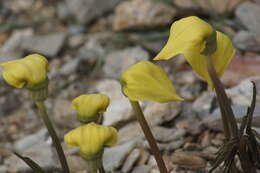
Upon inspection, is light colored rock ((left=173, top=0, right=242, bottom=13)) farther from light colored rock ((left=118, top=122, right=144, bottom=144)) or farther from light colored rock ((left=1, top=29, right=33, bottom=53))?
light colored rock ((left=1, top=29, right=33, bottom=53))

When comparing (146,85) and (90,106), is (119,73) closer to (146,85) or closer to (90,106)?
(90,106)

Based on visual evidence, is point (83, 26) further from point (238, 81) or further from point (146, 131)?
point (146, 131)

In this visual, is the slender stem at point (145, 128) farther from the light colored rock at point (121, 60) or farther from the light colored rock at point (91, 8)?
the light colored rock at point (91, 8)

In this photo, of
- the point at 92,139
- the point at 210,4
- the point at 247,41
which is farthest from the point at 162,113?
the point at 92,139

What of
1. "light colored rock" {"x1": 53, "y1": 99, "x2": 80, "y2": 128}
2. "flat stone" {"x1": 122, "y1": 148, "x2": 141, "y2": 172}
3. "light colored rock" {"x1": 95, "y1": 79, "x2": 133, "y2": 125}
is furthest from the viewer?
"light colored rock" {"x1": 53, "y1": 99, "x2": 80, "y2": 128}

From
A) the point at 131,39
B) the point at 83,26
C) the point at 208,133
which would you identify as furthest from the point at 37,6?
the point at 208,133

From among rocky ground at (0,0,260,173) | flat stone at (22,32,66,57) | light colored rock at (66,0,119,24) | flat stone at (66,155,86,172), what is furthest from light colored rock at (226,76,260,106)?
light colored rock at (66,0,119,24)

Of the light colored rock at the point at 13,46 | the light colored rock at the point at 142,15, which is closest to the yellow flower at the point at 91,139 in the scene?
the light colored rock at the point at 142,15
